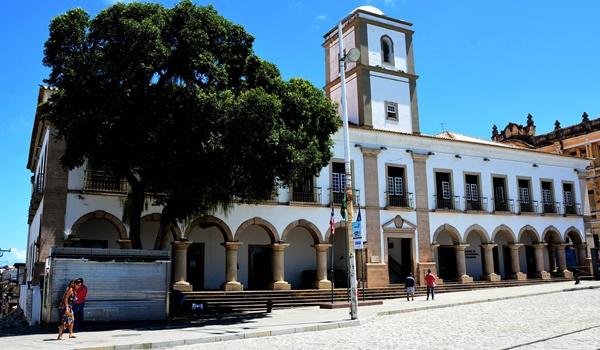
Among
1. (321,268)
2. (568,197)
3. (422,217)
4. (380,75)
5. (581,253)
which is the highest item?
(380,75)

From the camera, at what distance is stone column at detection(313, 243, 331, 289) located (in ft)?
83.3

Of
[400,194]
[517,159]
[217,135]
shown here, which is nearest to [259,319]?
[217,135]

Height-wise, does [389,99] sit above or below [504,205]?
above

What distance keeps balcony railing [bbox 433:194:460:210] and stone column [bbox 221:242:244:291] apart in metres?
11.4

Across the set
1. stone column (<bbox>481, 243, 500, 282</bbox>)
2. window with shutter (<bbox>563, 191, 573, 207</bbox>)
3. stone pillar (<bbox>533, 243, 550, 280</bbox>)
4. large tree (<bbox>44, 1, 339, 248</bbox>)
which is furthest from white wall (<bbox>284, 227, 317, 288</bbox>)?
window with shutter (<bbox>563, 191, 573, 207</bbox>)

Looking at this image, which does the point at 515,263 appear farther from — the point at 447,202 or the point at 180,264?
the point at 180,264

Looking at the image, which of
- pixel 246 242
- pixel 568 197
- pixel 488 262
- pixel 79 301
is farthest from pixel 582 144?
pixel 79 301

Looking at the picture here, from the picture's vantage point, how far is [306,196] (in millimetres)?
26188

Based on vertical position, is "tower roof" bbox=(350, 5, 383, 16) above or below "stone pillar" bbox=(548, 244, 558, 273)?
above

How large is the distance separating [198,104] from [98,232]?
950cm

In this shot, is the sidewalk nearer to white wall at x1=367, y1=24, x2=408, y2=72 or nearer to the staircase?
the staircase

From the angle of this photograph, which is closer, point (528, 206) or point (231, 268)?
point (231, 268)

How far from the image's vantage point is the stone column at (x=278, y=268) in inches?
953

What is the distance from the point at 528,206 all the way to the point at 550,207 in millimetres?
1969
